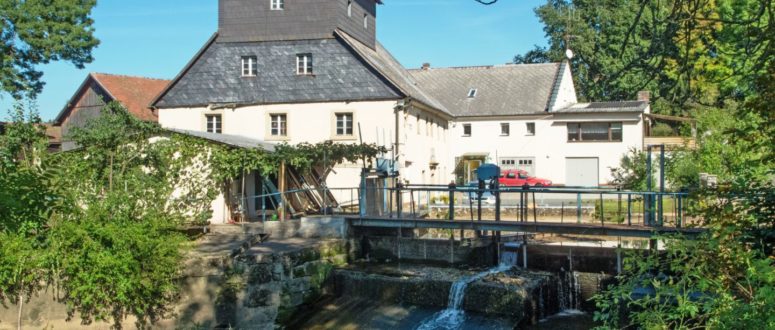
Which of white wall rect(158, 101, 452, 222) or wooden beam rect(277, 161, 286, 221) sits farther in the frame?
white wall rect(158, 101, 452, 222)

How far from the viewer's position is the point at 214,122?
2967 cm

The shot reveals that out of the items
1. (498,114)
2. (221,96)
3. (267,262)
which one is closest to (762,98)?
(267,262)

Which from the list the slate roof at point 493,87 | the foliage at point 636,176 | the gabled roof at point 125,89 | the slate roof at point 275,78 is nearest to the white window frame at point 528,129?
the slate roof at point 493,87

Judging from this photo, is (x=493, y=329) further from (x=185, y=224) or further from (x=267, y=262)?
(x=185, y=224)

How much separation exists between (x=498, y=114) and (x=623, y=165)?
15.6 m

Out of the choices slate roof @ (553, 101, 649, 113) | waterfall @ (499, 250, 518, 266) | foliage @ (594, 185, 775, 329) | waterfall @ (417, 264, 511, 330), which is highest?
slate roof @ (553, 101, 649, 113)

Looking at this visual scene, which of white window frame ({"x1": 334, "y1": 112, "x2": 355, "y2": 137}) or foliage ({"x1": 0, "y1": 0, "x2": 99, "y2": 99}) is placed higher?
foliage ({"x1": 0, "y1": 0, "x2": 99, "y2": 99})

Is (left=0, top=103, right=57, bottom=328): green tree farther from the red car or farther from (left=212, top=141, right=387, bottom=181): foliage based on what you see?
the red car

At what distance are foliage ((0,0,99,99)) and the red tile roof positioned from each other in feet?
10.1

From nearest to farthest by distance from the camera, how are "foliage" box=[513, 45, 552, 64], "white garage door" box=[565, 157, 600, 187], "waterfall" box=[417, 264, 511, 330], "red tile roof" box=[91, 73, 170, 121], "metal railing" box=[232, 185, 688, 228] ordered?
"waterfall" box=[417, 264, 511, 330] → "metal railing" box=[232, 185, 688, 228] → "white garage door" box=[565, 157, 600, 187] → "red tile roof" box=[91, 73, 170, 121] → "foliage" box=[513, 45, 552, 64]

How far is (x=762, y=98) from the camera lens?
7176 millimetres

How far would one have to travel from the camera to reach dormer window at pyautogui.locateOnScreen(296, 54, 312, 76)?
94.9ft

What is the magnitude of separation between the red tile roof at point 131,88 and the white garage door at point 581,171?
2491 cm

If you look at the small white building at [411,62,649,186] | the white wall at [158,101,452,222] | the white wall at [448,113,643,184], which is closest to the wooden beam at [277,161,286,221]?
the white wall at [158,101,452,222]
